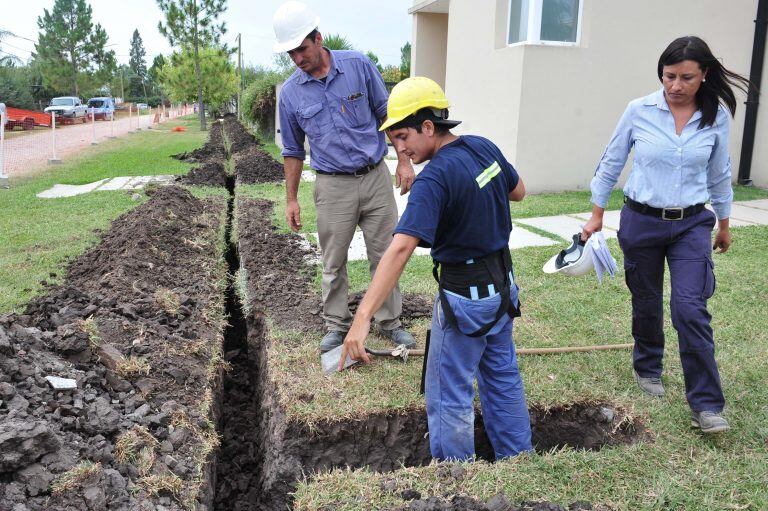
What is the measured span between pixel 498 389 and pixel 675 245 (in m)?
1.19

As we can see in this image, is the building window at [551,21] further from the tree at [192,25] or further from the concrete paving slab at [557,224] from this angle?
the tree at [192,25]

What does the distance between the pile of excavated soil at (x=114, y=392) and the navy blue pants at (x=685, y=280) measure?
246 cm

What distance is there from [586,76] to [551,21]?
100cm

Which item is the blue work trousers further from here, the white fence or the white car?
the white car

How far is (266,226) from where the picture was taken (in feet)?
25.5

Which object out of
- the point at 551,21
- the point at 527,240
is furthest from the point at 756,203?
the point at 527,240

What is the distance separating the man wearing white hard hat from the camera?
394 cm

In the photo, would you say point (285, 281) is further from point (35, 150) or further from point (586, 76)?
point (35, 150)

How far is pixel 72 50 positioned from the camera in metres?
57.4

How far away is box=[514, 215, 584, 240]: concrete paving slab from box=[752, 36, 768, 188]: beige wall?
4486mm

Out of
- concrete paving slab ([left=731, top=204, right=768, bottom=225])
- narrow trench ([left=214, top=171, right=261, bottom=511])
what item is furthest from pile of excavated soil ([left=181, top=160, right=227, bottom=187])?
concrete paving slab ([left=731, top=204, right=768, bottom=225])

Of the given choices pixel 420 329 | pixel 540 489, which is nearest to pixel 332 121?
pixel 420 329

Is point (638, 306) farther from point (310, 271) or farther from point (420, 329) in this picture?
point (310, 271)

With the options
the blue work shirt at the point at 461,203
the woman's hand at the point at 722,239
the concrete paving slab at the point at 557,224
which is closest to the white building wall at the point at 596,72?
the concrete paving slab at the point at 557,224
